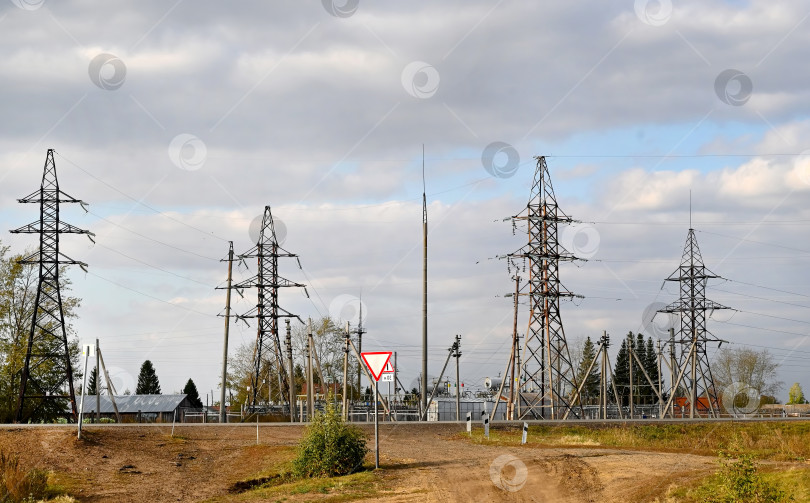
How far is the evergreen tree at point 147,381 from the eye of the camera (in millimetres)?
115875

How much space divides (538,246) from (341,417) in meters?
37.5

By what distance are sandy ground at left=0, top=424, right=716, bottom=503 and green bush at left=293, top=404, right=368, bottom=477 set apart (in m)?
1.19

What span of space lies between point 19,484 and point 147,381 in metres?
102

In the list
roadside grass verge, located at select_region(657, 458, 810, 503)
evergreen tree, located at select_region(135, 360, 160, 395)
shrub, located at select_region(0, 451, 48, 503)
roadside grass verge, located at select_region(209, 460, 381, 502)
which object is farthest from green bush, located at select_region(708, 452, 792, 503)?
evergreen tree, located at select_region(135, 360, 160, 395)

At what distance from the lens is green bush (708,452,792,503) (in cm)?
1320

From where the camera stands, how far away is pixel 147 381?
117m

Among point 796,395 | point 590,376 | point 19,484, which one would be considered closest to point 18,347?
point 19,484

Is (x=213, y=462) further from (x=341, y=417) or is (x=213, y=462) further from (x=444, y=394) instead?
(x=444, y=394)

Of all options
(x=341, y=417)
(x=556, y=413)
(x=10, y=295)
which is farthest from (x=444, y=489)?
(x=10, y=295)

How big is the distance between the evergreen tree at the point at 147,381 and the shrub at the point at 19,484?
3921 inches

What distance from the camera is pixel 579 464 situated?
21.3 metres

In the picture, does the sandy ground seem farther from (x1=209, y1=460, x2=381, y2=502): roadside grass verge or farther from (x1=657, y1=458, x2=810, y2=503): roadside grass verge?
(x1=657, y1=458, x2=810, y2=503): roadside grass verge

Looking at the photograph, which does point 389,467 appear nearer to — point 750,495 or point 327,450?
point 327,450

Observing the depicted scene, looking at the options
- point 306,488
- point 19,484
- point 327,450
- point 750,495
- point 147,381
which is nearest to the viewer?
point 750,495
